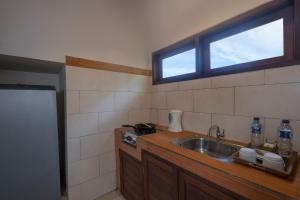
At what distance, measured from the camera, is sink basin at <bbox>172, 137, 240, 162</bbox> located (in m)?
1.24

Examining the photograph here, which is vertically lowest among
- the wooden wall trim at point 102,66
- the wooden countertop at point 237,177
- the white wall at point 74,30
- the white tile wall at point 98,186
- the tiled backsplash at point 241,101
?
the white tile wall at point 98,186

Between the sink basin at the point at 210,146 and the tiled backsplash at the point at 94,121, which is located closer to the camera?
the sink basin at the point at 210,146

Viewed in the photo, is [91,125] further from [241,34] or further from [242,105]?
[241,34]

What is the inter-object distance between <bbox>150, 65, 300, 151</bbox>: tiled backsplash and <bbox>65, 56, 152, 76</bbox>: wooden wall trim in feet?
1.90

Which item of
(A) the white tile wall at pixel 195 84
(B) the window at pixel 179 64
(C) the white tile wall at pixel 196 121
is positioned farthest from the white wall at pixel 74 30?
(C) the white tile wall at pixel 196 121

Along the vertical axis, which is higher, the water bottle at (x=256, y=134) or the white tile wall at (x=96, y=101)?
the white tile wall at (x=96, y=101)

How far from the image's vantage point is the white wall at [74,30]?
1.27 metres

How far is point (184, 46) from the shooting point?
1.79 meters

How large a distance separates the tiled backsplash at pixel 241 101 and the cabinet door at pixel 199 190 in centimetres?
63

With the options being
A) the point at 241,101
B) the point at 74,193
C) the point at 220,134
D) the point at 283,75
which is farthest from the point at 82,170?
the point at 283,75

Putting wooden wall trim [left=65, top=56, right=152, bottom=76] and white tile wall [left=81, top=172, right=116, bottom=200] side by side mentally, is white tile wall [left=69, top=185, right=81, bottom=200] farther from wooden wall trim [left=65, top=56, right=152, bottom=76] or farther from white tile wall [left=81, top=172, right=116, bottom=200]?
wooden wall trim [left=65, top=56, right=152, bottom=76]

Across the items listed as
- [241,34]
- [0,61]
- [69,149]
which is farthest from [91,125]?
[241,34]

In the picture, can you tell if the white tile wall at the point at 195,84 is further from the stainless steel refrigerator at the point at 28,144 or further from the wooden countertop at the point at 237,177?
the stainless steel refrigerator at the point at 28,144

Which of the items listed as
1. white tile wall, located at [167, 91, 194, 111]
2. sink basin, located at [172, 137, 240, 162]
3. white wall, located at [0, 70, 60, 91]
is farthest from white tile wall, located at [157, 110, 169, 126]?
white wall, located at [0, 70, 60, 91]
